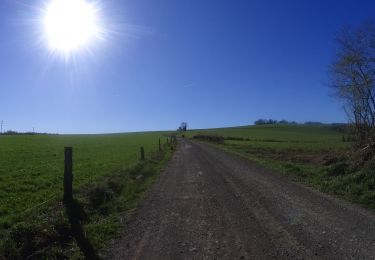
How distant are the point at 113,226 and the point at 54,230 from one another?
1.43 metres

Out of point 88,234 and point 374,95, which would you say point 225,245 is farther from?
point 374,95

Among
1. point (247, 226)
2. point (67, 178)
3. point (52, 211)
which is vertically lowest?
point (247, 226)

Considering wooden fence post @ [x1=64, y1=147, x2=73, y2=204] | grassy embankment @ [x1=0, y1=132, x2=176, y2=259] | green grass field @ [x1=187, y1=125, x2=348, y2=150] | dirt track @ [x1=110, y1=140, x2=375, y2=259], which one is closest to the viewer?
dirt track @ [x1=110, y1=140, x2=375, y2=259]

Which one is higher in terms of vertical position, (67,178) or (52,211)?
(67,178)

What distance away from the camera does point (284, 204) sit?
450 inches

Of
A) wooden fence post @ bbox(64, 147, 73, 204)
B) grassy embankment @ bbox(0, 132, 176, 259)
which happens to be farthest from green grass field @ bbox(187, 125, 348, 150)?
wooden fence post @ bbox(64, 147, 73, 204)

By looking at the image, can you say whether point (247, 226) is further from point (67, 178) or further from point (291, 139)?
point (291, 139)

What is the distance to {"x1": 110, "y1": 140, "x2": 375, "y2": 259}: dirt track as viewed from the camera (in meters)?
7.04

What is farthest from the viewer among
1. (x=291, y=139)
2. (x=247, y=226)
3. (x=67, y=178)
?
(x=291, y=139)

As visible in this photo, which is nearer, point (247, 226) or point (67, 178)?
point (247, 226)

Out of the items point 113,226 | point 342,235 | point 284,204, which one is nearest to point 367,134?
point 284,204

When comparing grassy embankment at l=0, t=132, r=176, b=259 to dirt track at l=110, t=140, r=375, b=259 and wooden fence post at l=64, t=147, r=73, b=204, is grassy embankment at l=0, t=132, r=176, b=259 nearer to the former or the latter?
wooden fence post at l=64, t=147, r=73, b=204

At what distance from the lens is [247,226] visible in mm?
8898

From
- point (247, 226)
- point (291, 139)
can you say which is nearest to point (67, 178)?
point (247, 226)
